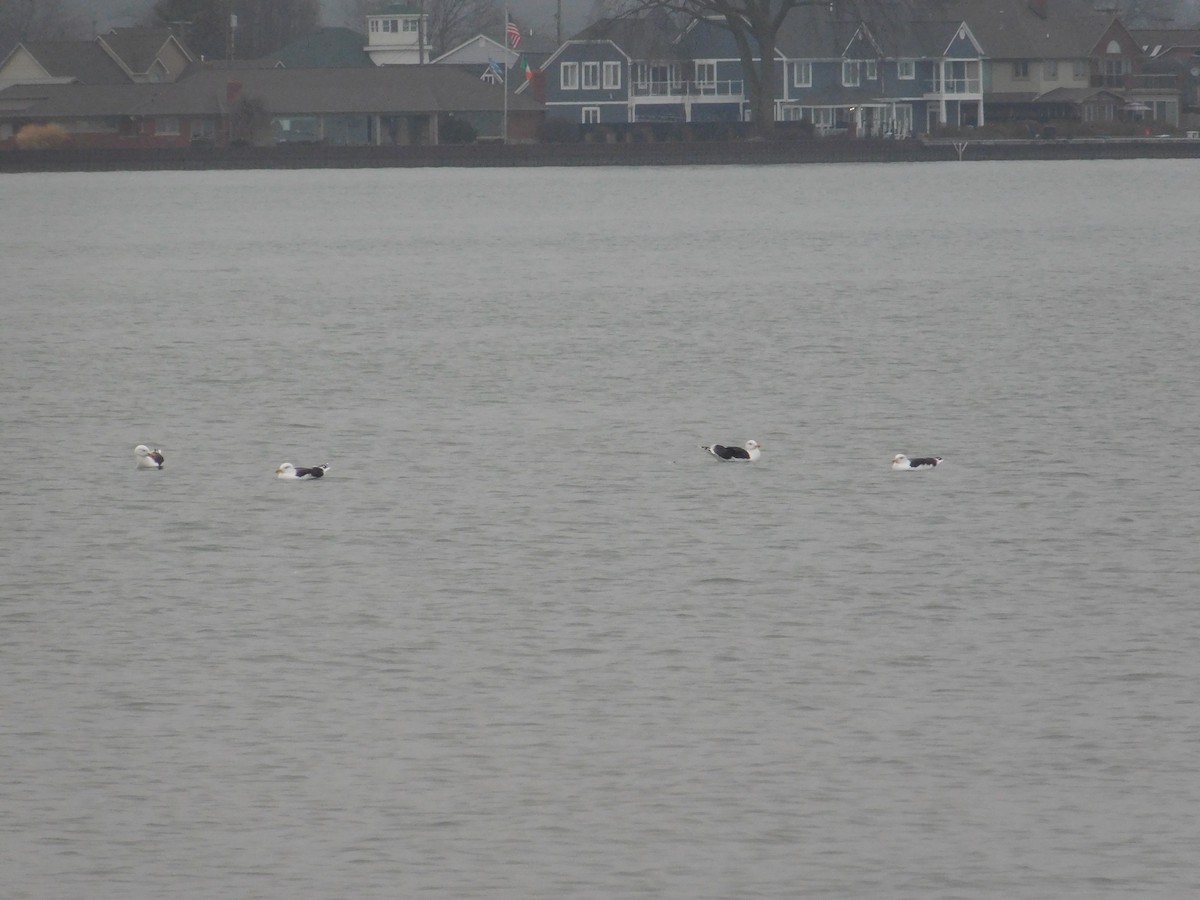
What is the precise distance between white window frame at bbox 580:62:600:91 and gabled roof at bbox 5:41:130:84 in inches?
1156

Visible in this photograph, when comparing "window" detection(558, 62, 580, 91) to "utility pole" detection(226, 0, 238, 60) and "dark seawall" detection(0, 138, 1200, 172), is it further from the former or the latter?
"utility pole" detection(226, 0, 238, 60)

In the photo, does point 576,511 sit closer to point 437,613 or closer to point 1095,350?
point 437,613

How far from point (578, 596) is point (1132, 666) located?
140 inches

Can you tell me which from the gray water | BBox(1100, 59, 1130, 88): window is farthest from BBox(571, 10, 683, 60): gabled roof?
the gray water

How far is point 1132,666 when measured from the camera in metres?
11.2

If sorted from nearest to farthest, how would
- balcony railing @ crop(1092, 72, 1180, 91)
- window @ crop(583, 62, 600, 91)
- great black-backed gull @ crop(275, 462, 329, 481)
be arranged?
great black-backed gull @ crop(275, 462, 329, 481), window @ crop(583, 62, 600, 91), balcony railing @ crop(1092, 72, 1180, 91)

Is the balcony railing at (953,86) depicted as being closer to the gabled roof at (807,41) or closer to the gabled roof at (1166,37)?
the gabled roof at (807,41)

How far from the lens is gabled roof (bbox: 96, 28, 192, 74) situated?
124 metres

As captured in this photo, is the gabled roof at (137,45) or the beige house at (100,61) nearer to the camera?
the beige house at (100,61)

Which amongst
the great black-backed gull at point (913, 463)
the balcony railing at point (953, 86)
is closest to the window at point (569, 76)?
the balcony railing at point (953, 86)

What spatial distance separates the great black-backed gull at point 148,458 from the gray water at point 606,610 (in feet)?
0.46

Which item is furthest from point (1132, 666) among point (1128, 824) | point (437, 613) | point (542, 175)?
point (542, 175)

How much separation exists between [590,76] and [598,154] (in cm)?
1794

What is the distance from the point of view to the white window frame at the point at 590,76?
110 m
